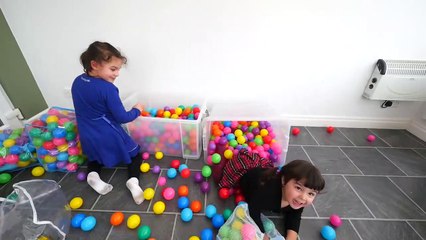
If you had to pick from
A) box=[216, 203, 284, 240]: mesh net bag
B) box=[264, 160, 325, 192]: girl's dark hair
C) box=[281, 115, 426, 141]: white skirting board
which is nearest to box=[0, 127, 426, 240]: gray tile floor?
box=[216, 203, 284, 240]: mesh net bag

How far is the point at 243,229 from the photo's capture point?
2.97ft

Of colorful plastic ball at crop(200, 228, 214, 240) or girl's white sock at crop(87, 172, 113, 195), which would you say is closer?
colorful plastic ball at crop(200, 228, 214, 240)

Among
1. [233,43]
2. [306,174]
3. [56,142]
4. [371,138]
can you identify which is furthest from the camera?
[371,138]

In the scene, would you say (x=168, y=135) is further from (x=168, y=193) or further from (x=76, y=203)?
(x=76, y=203)

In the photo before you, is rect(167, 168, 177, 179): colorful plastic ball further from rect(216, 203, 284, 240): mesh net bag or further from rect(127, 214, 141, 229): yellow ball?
rect(216, 203, 284, 240): mesh net bag

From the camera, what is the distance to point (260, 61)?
1.70 m

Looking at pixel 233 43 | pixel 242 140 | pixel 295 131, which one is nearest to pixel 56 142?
pixel 242 140

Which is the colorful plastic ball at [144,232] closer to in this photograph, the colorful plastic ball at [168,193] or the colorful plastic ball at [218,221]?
the colorful plastic ball at [168,193]

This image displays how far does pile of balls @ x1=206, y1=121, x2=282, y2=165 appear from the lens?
1.46 meters

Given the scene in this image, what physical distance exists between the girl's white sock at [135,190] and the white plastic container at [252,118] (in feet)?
1.52

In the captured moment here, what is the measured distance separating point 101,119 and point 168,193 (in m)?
0.55

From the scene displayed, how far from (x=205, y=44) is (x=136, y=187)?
110cm

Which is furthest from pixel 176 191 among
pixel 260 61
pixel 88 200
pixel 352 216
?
pixel 260 61

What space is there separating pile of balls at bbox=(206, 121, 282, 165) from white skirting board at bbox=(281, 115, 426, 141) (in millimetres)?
419
